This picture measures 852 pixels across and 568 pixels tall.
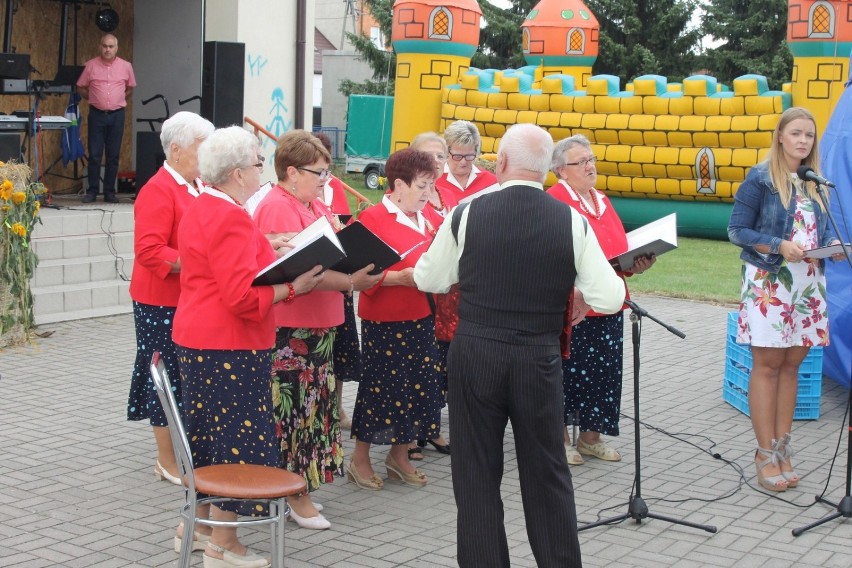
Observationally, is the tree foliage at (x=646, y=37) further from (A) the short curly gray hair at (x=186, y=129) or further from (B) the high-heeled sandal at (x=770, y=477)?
(A) the short curly gray hair at (x=186, y=129)

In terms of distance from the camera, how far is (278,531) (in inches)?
155

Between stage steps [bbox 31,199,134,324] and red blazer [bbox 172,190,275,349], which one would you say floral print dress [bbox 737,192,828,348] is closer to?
red blazer [bbox 172,190,275,349]

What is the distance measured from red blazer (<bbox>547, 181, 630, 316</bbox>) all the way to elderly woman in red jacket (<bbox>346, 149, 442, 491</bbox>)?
0.70 meters

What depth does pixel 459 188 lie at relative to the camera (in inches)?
251

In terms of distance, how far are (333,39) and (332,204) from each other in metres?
49.3

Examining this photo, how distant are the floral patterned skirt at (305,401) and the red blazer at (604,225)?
4.89 ft

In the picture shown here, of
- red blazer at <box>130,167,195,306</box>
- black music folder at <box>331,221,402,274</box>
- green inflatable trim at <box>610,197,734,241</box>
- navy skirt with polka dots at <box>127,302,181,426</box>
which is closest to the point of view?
black music folder at <box>331,221,402,274</box>

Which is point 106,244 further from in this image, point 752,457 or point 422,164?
point 752,457

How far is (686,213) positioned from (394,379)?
12868 millimetres

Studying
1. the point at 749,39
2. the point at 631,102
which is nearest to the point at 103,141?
the point at 631,102

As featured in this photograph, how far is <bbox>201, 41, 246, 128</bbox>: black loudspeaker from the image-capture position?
12.2 m

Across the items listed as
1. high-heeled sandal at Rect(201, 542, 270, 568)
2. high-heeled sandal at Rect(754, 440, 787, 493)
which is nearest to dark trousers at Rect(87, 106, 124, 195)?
high-heeled sandal at Rect(201, 542, 270, 568)

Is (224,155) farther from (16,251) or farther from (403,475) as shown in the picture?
(16,251)

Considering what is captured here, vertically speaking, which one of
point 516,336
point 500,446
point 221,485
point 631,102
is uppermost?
point 631,102
